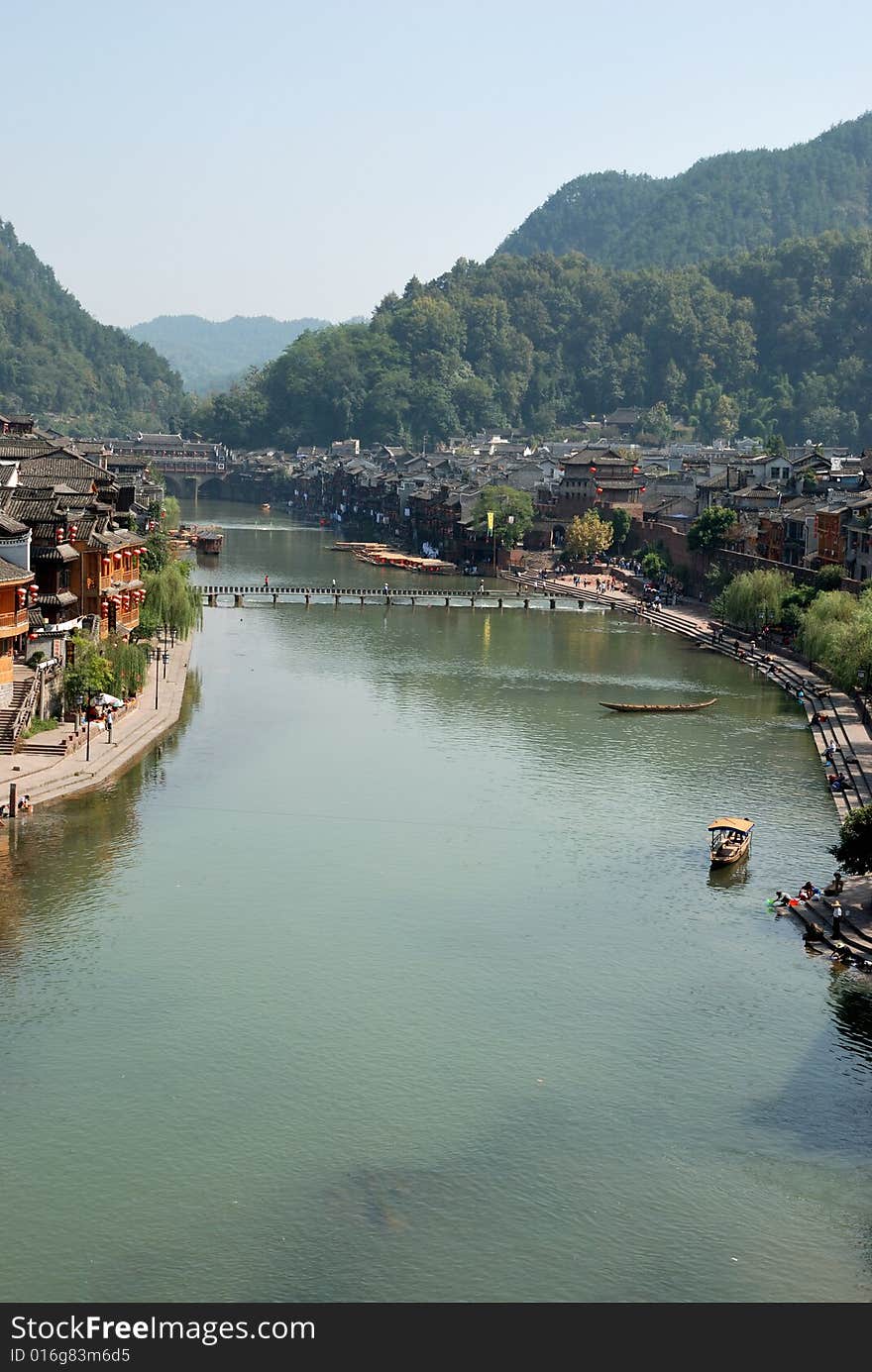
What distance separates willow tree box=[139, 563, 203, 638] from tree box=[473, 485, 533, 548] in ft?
161

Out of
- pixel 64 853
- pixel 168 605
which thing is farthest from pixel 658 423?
pixel 64 853

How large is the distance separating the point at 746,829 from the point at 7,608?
1922 centimetres

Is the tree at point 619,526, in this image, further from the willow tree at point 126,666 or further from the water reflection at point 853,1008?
the water reflection at point 853,1008

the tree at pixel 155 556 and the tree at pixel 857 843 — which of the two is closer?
the tree at pixel 857 843

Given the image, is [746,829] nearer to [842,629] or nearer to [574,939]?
[574,939]

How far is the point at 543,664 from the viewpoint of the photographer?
2734 inches

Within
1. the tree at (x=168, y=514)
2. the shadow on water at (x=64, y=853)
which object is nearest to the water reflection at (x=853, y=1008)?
the shadow on water at (x=64, y=853)

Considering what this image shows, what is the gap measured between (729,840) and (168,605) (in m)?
30.6

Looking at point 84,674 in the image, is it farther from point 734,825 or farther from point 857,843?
point 857,843

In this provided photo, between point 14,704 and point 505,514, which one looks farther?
point 505,514

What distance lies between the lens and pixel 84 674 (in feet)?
154

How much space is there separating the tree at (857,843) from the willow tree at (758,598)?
4048 cm

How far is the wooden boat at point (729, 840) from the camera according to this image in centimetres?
3775
